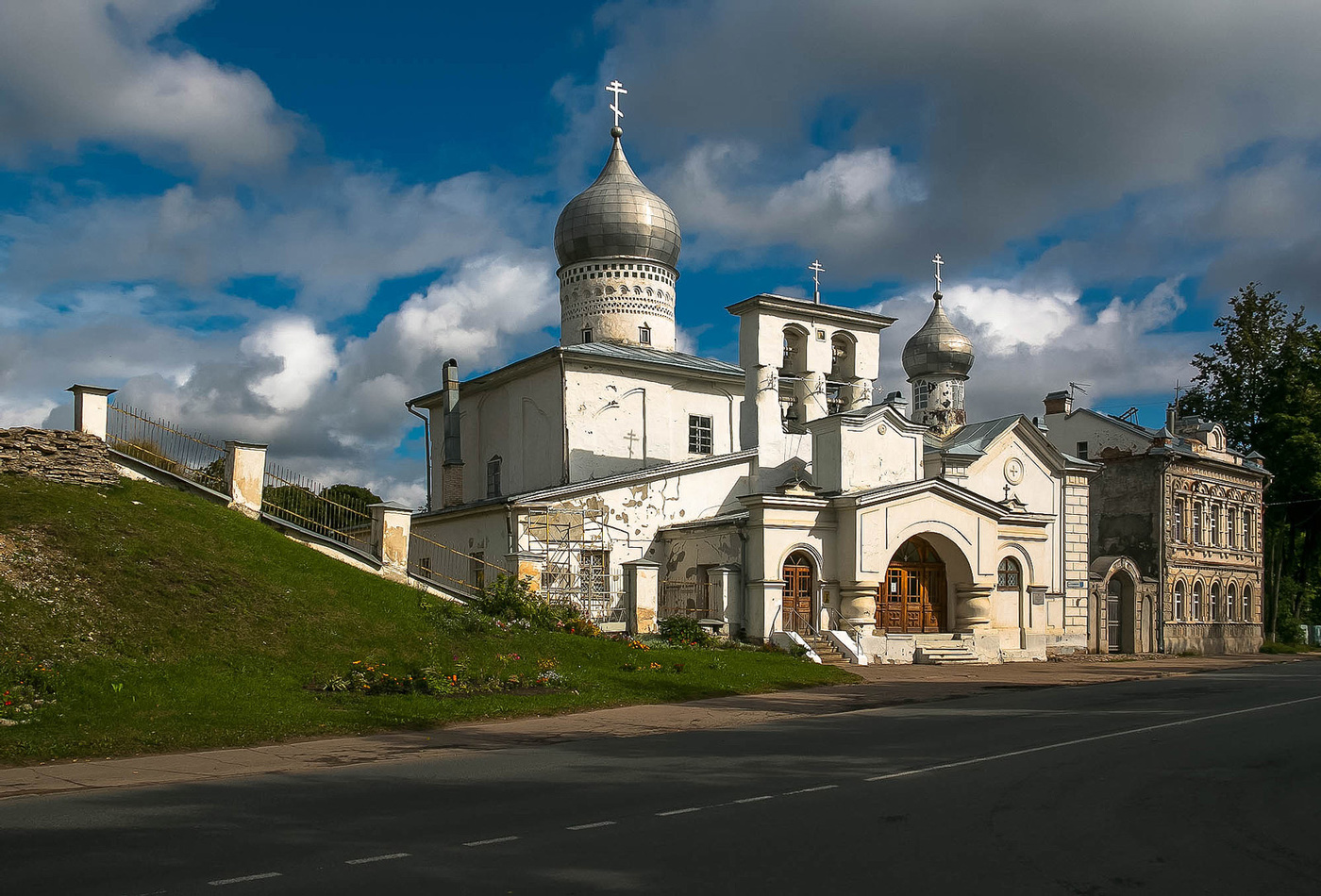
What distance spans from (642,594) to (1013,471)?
14471 mm

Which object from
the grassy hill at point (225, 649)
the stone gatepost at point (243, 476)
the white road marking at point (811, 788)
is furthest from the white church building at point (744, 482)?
the white road marking at point (811, 788)

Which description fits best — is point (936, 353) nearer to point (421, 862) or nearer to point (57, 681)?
point (57, 681)

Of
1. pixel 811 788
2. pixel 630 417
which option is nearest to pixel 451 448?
pixel 630 417

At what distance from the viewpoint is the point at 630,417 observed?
33.6m

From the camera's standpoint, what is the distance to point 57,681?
14148 millimetres

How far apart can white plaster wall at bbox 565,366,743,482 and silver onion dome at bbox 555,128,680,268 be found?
214 inches

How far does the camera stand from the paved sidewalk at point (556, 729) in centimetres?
1152

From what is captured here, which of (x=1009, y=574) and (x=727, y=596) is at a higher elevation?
(x=1009, y=574)

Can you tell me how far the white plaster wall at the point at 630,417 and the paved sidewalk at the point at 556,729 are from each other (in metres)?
10.4

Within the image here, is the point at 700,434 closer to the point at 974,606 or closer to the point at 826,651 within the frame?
the point at 974,606

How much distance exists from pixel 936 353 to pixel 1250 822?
36662 millimetres

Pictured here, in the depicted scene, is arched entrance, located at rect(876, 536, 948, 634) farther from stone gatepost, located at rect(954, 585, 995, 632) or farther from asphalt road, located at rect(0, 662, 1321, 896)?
asphalt road, located at rect(0, 662, 1321, 896)

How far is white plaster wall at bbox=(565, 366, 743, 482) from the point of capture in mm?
32750

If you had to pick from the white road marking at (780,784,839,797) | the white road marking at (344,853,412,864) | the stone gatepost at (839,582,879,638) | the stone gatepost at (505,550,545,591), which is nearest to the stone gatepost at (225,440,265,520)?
the stone gatepost at (505,550,545,591)
